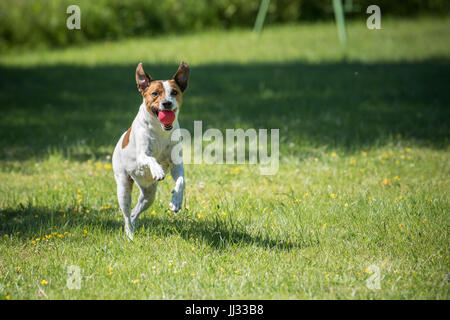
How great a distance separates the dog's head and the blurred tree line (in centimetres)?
1544

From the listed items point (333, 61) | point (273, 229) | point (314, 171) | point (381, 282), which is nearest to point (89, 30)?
point (333, 61)

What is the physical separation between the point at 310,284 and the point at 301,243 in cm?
76

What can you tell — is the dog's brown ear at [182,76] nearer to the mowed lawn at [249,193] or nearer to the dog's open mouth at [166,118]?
the dog's open mouth at [166,118]

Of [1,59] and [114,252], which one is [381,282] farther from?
[1,59]

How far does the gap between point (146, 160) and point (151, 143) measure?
0.55 ft

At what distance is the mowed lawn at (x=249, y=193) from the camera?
4.20m

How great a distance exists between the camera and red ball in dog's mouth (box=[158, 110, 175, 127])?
421 centimetres

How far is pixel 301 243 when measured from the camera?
4.80 meters
